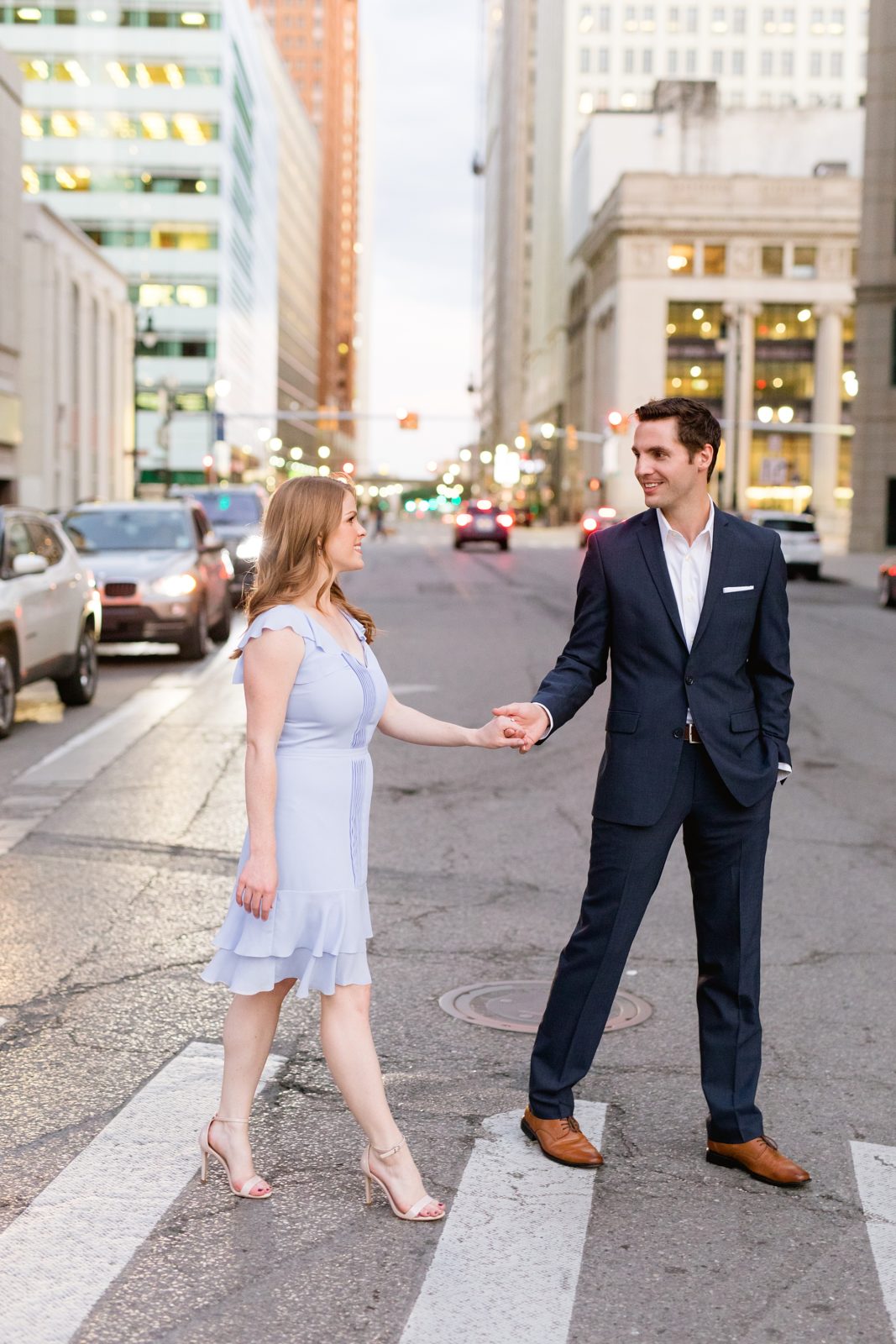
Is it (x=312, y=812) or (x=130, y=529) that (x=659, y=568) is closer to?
(x=312, y=812)

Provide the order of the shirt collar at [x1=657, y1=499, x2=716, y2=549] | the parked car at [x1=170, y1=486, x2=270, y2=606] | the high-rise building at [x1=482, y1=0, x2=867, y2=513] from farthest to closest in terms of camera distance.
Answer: the high-rise building at [x1=482, y1=0, x2=867, y2=513], the parked car at [x1=170, y1=486, x2=270, y2=606], the shirt collar at [x1=657, y1=499, x2=716, y2=549]

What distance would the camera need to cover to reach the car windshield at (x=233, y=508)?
97.6 feet

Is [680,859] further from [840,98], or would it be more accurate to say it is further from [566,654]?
[840,98]

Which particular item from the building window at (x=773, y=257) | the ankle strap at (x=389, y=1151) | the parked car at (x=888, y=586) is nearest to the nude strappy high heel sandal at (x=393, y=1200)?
the ankle strap at (x=389, y=1151)

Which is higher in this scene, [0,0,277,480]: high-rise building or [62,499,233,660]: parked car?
[0,0,277,480]: high-rise building

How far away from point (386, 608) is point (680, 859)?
18570 mm

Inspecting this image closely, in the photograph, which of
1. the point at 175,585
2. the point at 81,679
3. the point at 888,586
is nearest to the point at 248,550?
the point at 175,585

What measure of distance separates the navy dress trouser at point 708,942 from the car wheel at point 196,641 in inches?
554

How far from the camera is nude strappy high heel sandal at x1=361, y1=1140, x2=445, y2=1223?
12.9 feet

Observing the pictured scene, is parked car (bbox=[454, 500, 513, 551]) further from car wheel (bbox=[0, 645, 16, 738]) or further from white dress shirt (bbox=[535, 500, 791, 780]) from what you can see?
white dress shirt (bbox=[535, 500, 791, 780])

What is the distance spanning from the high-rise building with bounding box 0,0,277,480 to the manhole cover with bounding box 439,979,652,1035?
82978mm

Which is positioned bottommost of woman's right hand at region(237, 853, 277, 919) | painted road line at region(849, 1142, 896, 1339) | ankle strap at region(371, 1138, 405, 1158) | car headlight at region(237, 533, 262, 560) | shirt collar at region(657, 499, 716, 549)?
painted road line at region(849, 1142, 896, 1339)

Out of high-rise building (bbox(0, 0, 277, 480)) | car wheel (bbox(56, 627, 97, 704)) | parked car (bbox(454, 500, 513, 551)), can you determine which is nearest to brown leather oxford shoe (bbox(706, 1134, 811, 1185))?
car wheel (bbox(56, 627, 97, 704))

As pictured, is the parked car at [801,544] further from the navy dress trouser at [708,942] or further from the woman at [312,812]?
the woman at [312,812]
